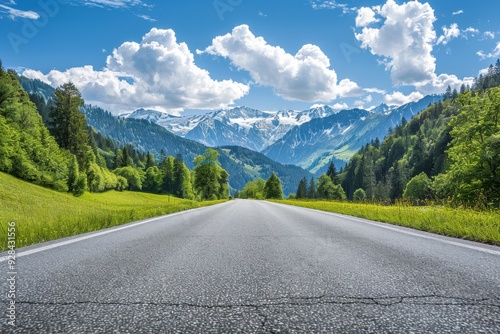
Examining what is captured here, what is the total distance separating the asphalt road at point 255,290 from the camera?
2.27 meters

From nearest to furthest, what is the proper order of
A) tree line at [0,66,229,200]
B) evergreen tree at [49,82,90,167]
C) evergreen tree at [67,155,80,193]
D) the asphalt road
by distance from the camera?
1. the asphalt road
2. tree line at [0,66,229,200]
3. evergreen tree at [67,155,80,193]
4. evergreen tree at [49,82,90,167]

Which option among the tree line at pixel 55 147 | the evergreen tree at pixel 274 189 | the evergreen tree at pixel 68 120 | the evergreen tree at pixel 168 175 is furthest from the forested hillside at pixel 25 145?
the evergreen tree at pixel 274 189

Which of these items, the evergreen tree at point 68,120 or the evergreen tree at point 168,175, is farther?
the evergreen tree at point 168,175

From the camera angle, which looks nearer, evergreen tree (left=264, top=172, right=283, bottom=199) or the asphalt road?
the asphalt road

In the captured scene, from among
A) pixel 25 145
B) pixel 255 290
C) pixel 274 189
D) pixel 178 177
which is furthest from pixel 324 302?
pixel 178 177

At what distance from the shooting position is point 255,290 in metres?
3.12

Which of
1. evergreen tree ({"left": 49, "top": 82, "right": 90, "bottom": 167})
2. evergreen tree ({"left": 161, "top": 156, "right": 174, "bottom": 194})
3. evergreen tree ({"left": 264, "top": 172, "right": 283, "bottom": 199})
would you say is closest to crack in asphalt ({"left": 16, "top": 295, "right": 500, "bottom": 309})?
evergreen tree ({"left": 49, "top": 82, "right": 90, "bottom": 167})

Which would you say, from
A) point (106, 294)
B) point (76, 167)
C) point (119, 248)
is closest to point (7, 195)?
point (76, 167)

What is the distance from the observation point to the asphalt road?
2.27 m

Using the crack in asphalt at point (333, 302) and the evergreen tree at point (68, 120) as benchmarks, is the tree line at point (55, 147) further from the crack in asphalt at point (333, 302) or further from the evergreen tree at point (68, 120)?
the crack in asphalt at point (333, 302)

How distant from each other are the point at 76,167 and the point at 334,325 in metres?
59.3

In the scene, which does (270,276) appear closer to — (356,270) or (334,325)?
(356,270)

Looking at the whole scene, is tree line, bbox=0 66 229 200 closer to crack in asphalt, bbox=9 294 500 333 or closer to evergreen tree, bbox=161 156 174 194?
evergreen tree, bbox=161 156 174 194

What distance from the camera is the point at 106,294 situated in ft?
9.70
